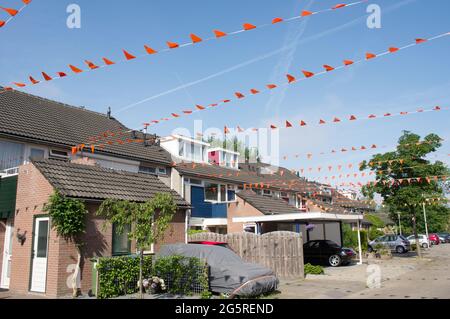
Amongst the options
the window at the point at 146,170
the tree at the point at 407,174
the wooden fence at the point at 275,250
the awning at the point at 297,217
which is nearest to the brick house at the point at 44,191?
the window at the point at 146,170

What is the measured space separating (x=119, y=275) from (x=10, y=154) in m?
8.48

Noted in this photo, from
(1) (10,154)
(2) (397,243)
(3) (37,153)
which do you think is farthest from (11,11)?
(2) (397,243)

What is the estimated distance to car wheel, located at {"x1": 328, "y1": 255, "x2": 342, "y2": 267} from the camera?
2209cm

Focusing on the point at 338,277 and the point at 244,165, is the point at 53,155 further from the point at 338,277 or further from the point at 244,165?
the point at 244,165

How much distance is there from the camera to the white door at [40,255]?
12805mm

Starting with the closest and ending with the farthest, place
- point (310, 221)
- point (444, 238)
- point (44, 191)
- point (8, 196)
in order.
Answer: point (44, 191) → point (8, 196) → point (310, 221) → point (444, 238)

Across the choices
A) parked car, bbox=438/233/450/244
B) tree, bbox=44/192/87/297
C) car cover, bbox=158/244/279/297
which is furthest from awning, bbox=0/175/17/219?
parked car, bbox=438/233/450/244

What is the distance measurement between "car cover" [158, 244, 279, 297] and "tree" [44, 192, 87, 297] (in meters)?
2.73

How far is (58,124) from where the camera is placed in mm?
21406

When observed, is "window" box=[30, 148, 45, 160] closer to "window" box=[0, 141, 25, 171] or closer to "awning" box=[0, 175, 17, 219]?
"window" box=[0, 141, 25, 171]

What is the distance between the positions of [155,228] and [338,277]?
9499mm

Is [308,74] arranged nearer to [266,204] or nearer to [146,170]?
[146,170]
